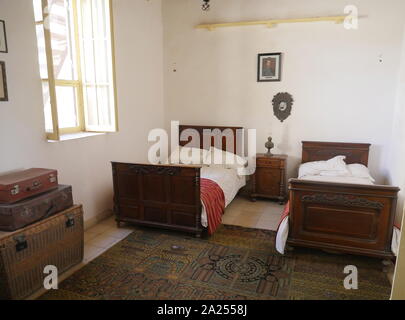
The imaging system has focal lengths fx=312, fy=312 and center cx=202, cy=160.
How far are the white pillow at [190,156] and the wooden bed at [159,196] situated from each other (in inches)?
46.7

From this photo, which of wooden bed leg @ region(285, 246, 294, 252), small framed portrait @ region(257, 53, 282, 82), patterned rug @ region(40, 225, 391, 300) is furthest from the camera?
small framed portrait @ region(257, 53, 282, 82)

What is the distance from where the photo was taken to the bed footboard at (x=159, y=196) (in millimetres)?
3094

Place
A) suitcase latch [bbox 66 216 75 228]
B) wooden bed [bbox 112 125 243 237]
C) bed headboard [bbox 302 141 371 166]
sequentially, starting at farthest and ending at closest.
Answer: bed headboard [bbox 302 141 371 166], wooden bed [bbox 112 125 243 237], suitcase latch [bbox 66 216 75 228]

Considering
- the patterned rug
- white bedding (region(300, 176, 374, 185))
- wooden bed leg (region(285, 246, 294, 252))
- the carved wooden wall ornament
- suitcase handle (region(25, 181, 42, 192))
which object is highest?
the carved wooden wall ornament

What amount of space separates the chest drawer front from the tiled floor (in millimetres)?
160

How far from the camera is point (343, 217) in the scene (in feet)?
8.74

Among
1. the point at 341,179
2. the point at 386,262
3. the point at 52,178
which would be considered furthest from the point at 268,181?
the point at 52,178

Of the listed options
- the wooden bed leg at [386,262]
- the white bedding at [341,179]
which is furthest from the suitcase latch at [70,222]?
the wooden bed leg at [386,262]

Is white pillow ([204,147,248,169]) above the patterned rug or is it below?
above

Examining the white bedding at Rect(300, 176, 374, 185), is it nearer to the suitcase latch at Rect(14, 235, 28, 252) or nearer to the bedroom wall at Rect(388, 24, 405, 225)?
the bedroom wall at Rect(388, 24, 405, 225)

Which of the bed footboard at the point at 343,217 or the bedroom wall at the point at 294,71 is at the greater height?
the bedroom wall at the point at 294,71

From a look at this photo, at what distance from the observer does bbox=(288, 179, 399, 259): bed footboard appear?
2555 mm

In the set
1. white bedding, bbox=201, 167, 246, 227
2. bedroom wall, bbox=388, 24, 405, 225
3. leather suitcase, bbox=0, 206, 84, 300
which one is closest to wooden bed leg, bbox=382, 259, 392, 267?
bedroom wall, bbox=388, 24, 405, 225

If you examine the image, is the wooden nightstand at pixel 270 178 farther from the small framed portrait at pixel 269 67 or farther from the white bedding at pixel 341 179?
the small framed portrait at pixel 269 67
